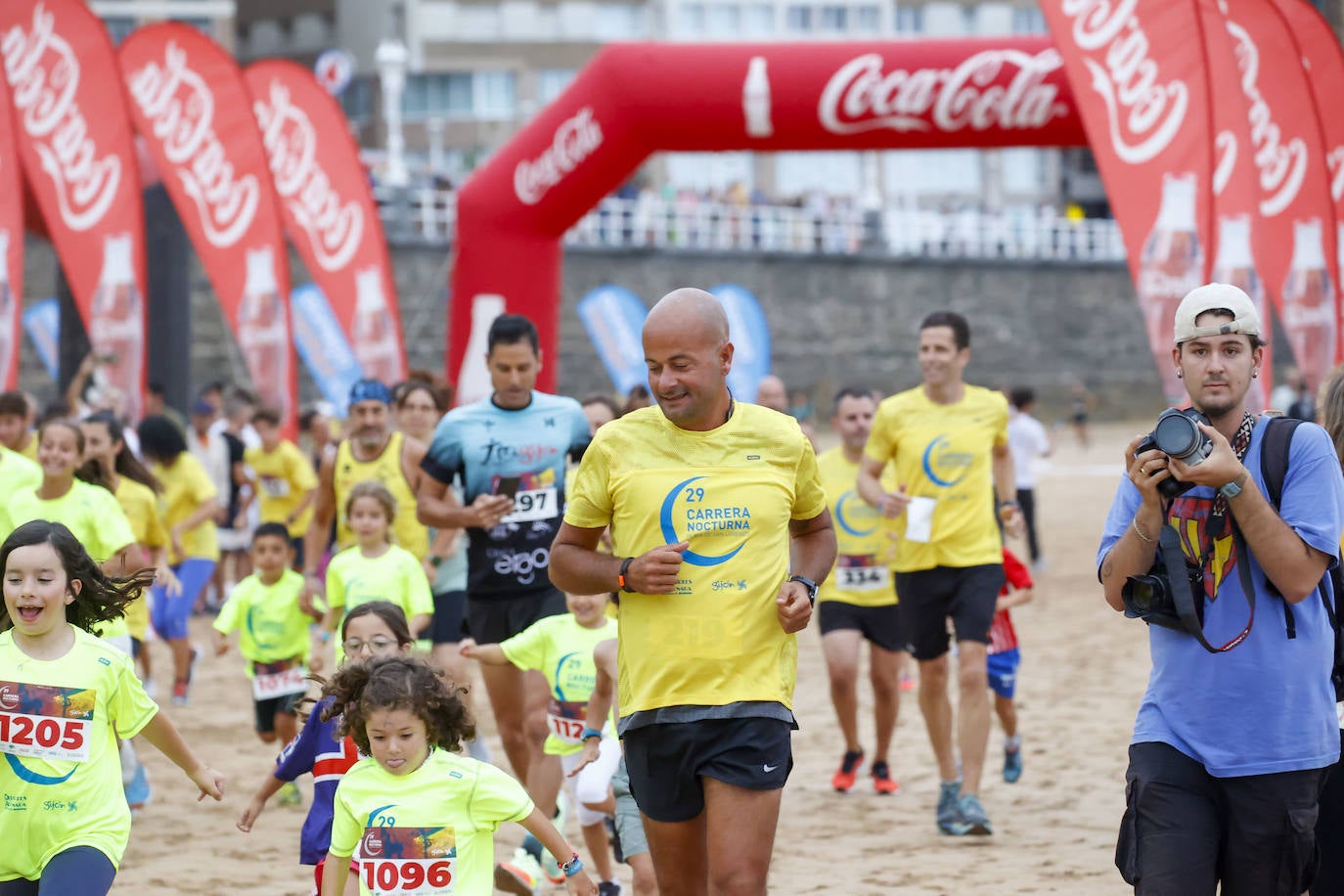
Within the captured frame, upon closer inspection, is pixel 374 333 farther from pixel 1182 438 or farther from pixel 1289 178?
pixel 1182 438

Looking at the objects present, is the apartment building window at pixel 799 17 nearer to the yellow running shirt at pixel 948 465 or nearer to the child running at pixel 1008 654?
the child running at pixel 1008 654

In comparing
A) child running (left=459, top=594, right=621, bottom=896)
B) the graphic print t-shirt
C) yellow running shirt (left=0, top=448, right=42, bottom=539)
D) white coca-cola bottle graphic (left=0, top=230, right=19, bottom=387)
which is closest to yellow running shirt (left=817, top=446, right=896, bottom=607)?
the graphic print t-shirt

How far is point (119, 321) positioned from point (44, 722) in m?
9.33

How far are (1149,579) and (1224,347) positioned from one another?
54 centimetres

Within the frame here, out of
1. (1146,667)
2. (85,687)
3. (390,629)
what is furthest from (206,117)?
(85,687)

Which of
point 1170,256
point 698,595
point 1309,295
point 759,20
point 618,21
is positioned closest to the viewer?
point 698,595

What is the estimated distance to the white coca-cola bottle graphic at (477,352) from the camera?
42.6ft

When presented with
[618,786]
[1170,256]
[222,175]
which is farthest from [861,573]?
[222,175]

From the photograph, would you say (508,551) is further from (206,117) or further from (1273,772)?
(206,117)

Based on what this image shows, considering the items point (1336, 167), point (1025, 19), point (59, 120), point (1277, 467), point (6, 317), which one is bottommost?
point (1277, 467)

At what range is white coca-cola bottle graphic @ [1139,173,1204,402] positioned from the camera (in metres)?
10.6

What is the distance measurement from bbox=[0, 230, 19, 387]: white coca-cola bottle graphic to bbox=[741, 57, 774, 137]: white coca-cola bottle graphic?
17.0 ft

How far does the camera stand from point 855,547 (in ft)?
28.3

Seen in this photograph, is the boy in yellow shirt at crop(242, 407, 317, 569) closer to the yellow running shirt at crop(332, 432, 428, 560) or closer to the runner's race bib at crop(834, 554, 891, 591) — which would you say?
the yellow running shirt at crop(332, 432, 428, 560)
